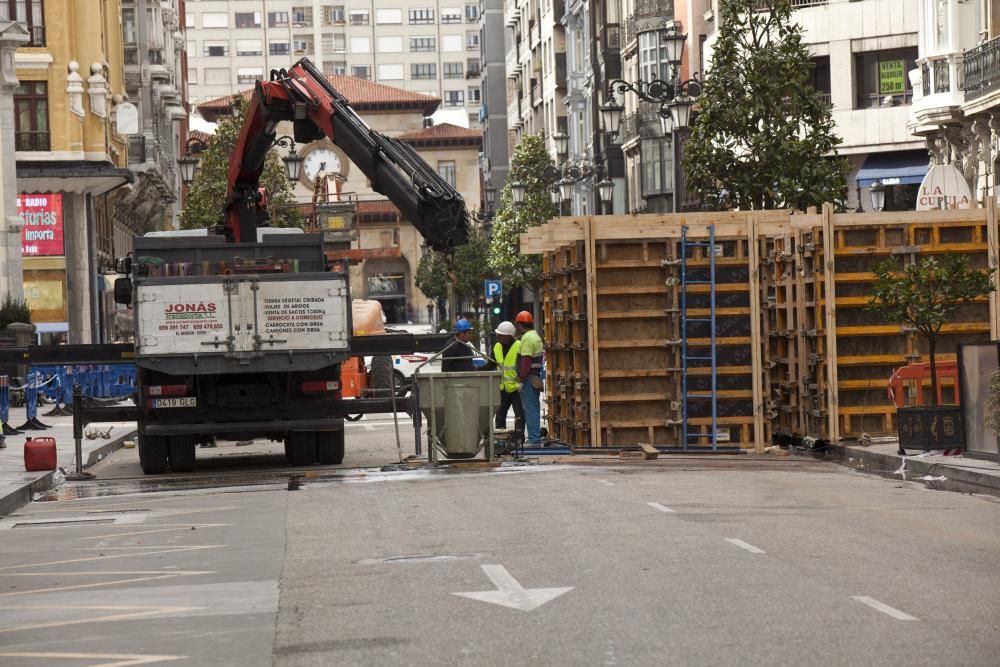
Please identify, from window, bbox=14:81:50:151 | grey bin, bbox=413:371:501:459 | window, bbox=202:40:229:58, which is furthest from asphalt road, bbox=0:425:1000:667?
window, bbox=202:40:229:58

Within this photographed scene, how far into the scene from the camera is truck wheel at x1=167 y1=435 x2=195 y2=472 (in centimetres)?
2283

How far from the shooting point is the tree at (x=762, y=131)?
3186 cm

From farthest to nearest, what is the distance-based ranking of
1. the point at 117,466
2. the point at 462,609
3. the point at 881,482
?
the point at 117,466, the point at 881,482, the point at 462,609

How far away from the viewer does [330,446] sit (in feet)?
75.2

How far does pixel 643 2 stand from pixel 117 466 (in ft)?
141

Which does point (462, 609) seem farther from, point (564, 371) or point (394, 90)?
point (394, 90)

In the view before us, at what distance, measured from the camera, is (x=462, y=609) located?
9.84 metres

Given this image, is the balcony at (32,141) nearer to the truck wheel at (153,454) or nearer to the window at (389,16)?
the truck wheel at (153,454)

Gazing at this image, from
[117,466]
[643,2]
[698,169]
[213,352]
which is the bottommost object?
[117,466]

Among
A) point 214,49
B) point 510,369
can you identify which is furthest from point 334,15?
point 510,369

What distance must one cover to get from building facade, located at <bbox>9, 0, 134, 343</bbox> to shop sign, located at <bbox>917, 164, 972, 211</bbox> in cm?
2583

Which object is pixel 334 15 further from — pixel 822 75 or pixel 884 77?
pixel 884 77

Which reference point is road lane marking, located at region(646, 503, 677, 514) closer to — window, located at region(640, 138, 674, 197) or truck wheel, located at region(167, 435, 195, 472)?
truck wheel, located at region(167, 435, 195, 472)

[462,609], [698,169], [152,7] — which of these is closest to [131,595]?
[462,609]
